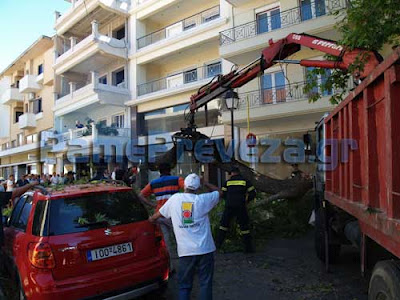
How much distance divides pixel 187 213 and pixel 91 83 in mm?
18258

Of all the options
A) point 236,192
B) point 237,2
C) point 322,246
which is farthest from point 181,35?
point 322,246

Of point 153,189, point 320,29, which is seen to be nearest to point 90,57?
point 320,29

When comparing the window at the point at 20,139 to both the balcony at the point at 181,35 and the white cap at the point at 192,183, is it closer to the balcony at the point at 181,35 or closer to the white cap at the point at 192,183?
the balcony at the point at 181,35

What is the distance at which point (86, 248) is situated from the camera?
3.63 m

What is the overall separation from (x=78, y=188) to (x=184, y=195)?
1.53 meters

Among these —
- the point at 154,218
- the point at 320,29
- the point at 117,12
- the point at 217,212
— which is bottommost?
the point at 217,212

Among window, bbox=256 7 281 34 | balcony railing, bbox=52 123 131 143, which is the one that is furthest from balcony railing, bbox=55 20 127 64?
window, bbox=256 7 281 34

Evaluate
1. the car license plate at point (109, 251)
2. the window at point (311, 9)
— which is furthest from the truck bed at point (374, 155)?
the window at point (311, 9)

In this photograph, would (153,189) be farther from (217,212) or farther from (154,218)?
(217,212)

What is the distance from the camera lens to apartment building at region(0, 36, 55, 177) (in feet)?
91.0

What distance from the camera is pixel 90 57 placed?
21500mm

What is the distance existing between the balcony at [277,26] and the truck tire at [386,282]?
11127 millimetres

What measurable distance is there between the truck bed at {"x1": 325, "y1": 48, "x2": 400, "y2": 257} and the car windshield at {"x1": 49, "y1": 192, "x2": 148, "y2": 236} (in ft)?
8.18

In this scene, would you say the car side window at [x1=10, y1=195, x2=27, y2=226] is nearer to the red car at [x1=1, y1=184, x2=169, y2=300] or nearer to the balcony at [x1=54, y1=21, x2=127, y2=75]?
the red car at [x1=1, y1=184, x2=169, y2=300]
